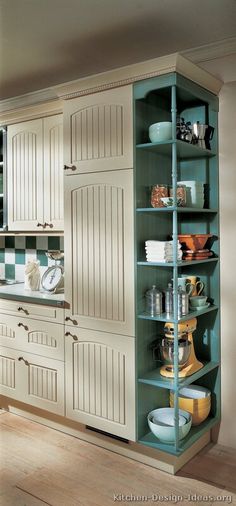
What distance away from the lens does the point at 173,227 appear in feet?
7.66

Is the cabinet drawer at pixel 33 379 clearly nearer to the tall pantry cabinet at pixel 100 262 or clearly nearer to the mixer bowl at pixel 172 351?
the tall pantry cabinet at pixel 100 262

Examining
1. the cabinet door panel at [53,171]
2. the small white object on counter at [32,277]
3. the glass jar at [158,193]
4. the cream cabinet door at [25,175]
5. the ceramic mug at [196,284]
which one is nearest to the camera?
the glass jar at [158,193]

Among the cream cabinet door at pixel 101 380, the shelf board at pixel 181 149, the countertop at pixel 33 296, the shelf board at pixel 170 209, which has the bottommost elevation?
the cream cabinet door at pixel 101 380

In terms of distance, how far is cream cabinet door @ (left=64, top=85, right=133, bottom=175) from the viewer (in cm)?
243

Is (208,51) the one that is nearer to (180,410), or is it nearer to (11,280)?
(180,410)

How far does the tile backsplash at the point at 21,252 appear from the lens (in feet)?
11.6

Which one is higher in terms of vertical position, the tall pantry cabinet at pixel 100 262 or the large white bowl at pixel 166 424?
the tall pantry cabinet at pixel 100 262

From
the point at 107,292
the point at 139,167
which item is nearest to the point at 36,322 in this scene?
the point at 107,292

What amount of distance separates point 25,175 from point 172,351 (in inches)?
65.4

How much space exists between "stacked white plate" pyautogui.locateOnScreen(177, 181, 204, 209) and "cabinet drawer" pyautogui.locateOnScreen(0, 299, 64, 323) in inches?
41.1

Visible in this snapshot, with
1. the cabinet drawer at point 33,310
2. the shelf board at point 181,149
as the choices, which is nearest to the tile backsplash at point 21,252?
the cabinet drawer at point 33,310

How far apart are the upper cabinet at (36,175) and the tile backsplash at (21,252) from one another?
33 cm

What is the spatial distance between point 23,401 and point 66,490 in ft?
3.00

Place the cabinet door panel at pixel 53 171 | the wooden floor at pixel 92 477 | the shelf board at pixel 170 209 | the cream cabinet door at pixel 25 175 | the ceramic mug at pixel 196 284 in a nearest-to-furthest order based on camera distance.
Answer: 1. the wooden floor at pixel 92 477
2. the shelf board at pixel 170 209
3. the ceramic mug at pixel 196 284
4. the cabinet door panel at pixel 53 171
5. the cream cabinet door at pixel 25 175
